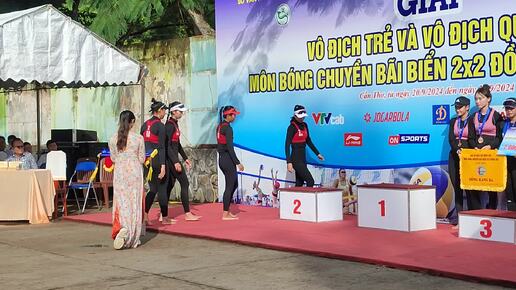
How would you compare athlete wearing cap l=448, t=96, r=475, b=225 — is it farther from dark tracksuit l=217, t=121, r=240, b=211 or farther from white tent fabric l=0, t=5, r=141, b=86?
white tent fabric l=0, t=5, r=141, b=86

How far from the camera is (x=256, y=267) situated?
8.98 m

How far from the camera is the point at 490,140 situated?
36.5ft

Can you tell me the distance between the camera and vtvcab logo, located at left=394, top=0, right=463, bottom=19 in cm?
1175

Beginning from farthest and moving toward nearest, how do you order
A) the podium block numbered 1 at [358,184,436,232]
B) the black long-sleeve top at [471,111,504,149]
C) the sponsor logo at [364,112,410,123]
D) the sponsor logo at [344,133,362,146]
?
the sponsor logo at [344,133,362,146]
the sponsor logo at [364,112,410,123]
the podium block numbered 1 at [358,184,436,232]
the black long-sleeve top at [471,111,504,149]

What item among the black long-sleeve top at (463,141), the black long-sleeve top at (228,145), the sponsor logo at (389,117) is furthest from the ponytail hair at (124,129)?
the black long-sleeve top at (463,141)

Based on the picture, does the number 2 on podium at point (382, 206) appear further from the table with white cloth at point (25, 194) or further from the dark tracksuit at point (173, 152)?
the table with white cloth at point (25, 194)

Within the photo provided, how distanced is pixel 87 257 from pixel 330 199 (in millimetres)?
4210

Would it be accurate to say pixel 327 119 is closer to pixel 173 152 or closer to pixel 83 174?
pixel 173 152

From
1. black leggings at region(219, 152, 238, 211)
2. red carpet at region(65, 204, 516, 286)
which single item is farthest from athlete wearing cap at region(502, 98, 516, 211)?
black leggings at region(219, 152, 238, 211)

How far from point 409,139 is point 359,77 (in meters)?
1.42

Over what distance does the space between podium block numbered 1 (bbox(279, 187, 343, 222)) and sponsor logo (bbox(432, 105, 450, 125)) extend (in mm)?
1866

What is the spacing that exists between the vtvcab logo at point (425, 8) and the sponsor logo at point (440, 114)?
52.8 inches

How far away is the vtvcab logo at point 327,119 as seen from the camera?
13.6 metres

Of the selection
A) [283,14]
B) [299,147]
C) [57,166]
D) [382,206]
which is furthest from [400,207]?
[57,166]
